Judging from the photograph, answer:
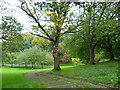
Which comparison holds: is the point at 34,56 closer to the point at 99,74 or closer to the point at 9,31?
the point at 9,31

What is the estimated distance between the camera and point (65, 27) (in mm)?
6020

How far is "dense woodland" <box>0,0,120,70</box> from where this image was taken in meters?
4.17

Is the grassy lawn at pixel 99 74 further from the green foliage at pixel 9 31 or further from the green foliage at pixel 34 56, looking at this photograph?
the green foliage at pixel 34 56

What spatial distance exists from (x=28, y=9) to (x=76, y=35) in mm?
3811

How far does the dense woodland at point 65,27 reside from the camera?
4168 millimetres

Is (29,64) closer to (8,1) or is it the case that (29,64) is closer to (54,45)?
(54,45)

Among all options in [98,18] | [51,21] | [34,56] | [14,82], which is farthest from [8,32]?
[34,56]

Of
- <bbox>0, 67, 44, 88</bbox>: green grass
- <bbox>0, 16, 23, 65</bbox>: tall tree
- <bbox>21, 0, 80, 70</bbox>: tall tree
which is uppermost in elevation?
<bbox>21, 0, 80, 70</bbox>: tall tree

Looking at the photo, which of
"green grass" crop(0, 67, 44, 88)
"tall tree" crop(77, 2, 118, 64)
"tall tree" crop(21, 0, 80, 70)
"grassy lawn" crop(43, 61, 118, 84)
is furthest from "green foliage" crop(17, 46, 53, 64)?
"green grass" crop(0, 67, 44, 88)

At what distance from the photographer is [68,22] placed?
236 inches

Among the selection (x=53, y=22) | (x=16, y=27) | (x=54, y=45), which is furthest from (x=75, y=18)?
(x=16, y=27)

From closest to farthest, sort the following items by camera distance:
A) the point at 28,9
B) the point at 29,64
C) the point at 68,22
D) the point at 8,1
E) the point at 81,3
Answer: the point at 8,1 → the point at 81,3 → the point at 28,9 → the point at 68,22 → the point at 29,64

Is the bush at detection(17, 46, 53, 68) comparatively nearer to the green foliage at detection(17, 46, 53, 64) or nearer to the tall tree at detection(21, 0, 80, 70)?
the green foliage at detection(17, 46, 53, 64)

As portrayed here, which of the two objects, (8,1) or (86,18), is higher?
(86,18)
